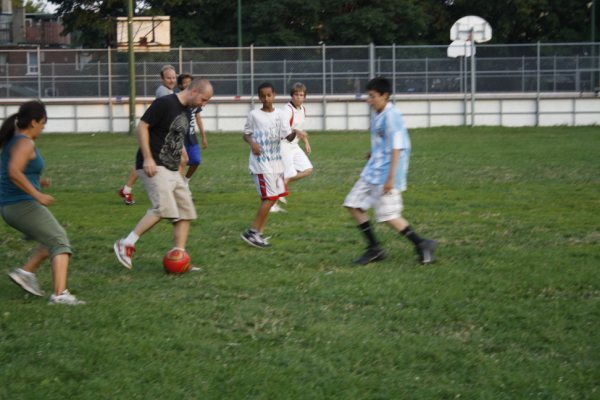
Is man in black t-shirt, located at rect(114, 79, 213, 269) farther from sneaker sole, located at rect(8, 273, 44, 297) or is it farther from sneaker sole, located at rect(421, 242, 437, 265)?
sneaker sole, located at rect(421, 242, 437, 265)

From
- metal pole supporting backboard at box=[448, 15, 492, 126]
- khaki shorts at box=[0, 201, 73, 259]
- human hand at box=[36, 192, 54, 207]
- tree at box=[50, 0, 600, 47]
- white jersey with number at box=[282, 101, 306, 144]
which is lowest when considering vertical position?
khaki shorts at box=[0, 201, 73, 259]

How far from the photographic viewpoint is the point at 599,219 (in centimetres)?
1174

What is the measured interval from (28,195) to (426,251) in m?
3.49

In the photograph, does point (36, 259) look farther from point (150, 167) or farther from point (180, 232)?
point (180, 232)

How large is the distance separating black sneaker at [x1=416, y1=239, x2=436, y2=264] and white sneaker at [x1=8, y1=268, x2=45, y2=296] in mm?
3324

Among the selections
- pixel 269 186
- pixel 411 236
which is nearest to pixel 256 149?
pixel 269 186

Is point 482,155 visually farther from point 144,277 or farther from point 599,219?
point 144,277

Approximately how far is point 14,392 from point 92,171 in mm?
13888

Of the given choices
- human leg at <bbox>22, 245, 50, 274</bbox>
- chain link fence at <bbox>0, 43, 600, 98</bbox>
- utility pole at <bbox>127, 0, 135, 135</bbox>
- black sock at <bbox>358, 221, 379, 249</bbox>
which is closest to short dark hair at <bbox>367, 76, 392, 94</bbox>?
black sock at <bbox>358, 221, 379, 249</bbox>

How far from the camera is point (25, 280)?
768cm

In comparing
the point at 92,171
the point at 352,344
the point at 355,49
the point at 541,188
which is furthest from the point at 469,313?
the point at 355,49

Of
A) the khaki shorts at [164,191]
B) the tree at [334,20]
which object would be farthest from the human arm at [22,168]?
the tree at [334,20]

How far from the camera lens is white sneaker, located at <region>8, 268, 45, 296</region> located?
7.64 m

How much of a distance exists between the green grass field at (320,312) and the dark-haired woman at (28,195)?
202 millimetres
